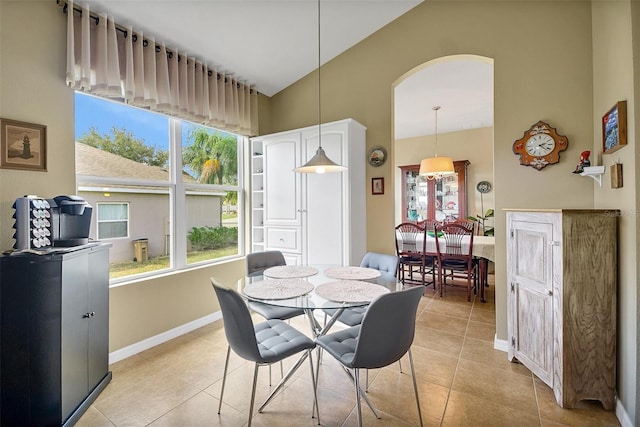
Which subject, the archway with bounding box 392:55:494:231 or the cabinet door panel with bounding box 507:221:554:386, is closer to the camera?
the cabinet door panel with bounding box 507:221:554:386

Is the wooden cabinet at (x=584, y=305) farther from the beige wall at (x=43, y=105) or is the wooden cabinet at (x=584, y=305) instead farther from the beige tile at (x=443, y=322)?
the beige wall at (x=43, y=105)

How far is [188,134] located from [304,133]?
127 centimetres

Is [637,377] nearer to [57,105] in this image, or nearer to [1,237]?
[1,237]

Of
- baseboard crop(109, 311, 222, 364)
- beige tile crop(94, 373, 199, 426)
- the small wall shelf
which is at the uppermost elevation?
the small wall shelf

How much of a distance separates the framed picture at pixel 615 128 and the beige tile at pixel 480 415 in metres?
1.75

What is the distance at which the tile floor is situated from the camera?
5.74 feet

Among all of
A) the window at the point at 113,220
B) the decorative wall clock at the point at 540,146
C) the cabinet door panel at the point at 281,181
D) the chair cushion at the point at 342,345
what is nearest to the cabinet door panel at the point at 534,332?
the decorative wall clock at the point at 540,146

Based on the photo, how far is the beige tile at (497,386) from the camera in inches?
74.6

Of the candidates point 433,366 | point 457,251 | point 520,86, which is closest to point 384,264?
point 433,366

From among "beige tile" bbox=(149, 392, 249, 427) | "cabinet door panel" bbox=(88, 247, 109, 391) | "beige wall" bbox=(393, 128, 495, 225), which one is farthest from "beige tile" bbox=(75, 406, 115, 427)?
"beige wall" bbox=(393, 128, 495, 225)

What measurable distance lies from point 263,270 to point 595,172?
263cm

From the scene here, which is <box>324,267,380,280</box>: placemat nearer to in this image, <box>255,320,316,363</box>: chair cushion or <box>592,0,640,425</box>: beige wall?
<box>255,320,316,363</box>: chair cushion

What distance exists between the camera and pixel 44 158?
2.05 m

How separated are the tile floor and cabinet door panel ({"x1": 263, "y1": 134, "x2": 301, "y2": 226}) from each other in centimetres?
152
